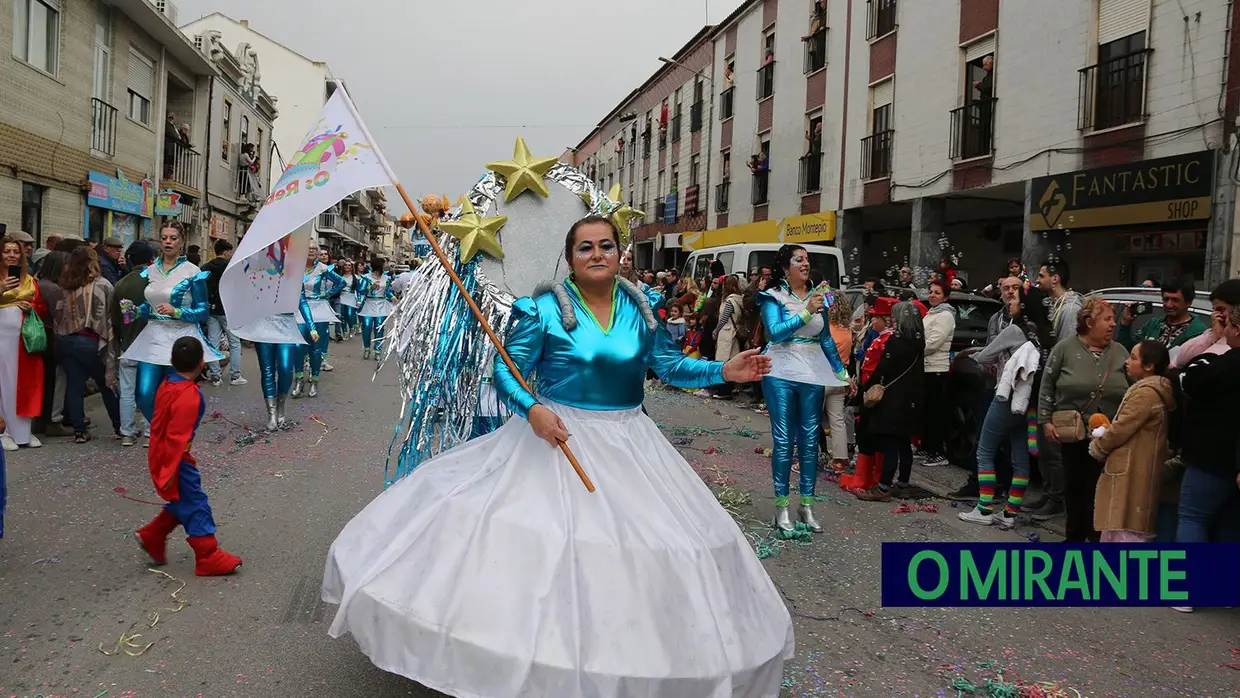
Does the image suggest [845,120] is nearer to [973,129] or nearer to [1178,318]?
[973,129]

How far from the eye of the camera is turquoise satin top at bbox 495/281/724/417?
3.18m

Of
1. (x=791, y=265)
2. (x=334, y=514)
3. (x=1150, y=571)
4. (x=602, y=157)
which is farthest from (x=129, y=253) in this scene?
(x=602, y=157)

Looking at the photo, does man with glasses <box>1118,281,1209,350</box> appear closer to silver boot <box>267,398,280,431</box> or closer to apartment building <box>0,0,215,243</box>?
silver boot <box>267,398,280,431</box>

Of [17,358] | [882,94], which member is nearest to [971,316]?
[17,358]

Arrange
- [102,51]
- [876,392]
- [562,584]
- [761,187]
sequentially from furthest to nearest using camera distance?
[761,187] < [102,51] < [876,392] < [562,584]

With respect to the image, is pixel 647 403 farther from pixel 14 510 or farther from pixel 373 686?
pixel 373 686

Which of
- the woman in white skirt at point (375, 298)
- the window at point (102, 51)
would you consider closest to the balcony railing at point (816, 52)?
the woman in white skirt at point (375, 298)

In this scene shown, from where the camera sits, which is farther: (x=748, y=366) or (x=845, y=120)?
(x=845, y=120)

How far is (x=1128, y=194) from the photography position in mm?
12031

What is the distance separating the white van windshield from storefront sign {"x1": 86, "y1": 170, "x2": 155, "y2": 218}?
38.5 feet

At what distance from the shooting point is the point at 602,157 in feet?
163

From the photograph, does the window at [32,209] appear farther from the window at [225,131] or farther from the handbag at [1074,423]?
the handbag at [1074,423]

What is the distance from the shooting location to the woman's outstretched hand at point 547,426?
9.41ft

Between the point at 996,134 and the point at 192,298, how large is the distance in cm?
1318
